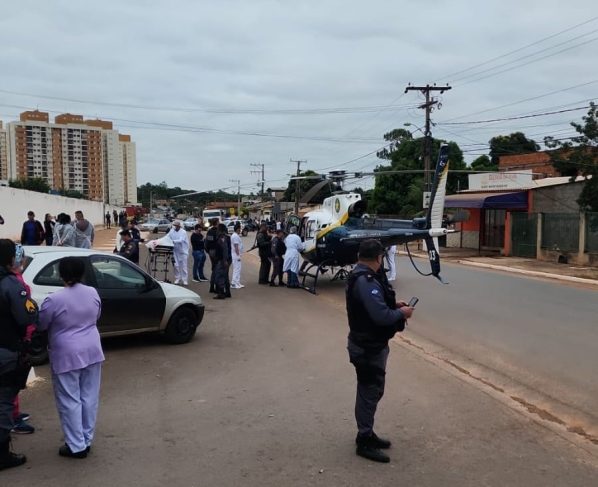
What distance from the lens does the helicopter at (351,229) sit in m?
13.0

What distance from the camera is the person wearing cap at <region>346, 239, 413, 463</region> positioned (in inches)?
169

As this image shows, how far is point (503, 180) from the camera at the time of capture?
3309cm

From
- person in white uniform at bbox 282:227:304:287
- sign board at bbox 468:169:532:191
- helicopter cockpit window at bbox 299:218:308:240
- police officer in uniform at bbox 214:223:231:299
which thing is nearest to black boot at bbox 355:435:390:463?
police officer in uniform at bbox 214:223:231:299

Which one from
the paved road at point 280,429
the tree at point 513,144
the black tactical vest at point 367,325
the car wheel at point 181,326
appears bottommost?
the paved road at point 280,429

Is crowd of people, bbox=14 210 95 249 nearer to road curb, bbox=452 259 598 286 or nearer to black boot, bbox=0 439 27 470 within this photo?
black boot, bbox=0 439 27 470

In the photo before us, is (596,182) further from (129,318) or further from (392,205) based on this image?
(392,205)

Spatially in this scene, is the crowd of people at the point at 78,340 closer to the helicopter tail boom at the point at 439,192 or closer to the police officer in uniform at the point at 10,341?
the police officer in uniform at the point at 10,341

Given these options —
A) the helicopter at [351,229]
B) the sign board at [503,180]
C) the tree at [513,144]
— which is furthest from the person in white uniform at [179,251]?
the tree at [513,144]

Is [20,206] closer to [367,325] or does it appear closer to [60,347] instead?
[60,347]

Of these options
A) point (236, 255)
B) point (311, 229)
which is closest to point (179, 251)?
point (236, 255)

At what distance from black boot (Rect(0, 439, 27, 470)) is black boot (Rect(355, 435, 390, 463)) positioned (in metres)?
2.57

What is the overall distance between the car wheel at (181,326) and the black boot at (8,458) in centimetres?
410

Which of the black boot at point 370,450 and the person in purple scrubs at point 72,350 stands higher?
the person in purple scrubs at point 72,350

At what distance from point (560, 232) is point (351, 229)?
1378 centimetres
